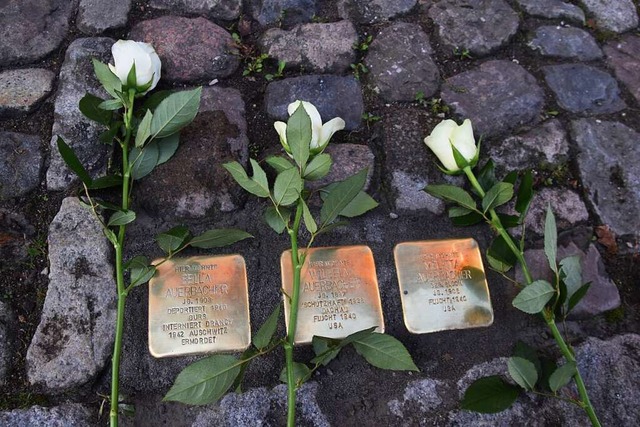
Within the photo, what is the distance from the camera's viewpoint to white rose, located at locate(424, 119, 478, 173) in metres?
1.17

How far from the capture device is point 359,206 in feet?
3.82

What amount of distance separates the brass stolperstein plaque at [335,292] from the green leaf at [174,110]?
0.36 m

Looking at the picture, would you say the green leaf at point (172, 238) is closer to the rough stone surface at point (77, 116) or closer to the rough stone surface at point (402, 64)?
the rough stone surface at point (77, 116)

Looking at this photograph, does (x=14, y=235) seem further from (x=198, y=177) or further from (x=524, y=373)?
(x=524, y=373)

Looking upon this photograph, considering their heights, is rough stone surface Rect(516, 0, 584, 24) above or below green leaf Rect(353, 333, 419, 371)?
above

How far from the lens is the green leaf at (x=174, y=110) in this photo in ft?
3.85

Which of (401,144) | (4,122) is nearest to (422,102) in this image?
(401,144)

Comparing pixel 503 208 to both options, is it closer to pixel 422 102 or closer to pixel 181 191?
pixel 422 102

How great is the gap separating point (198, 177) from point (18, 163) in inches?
16.0

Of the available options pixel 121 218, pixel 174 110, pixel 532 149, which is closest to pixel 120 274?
pixel 121 218

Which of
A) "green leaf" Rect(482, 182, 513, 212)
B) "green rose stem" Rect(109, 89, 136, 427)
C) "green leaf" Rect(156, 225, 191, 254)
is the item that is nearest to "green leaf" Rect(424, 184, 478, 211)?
"green leaf" Rect(482, 182, 513, 212)

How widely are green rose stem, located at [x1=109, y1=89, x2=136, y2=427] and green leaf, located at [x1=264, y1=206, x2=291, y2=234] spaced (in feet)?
0.93

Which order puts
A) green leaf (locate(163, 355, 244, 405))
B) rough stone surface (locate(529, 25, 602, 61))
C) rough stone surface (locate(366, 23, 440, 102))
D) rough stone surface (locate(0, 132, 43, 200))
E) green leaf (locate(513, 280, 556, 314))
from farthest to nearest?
rough stone surface (locate(529, 25, 602, 61))
rough stone surface (locate(366, 23, 440, 102))
rough stone surface (locate(0, 132, 43, 200))
green leaf (locate(513, 280, 556, 314))
green leaf (locate(163, 355, 244, 405))

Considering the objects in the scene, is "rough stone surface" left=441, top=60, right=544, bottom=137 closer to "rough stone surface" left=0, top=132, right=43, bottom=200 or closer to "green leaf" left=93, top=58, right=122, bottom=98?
"green leaf" left=93, top=58, right=122, bottom=98
